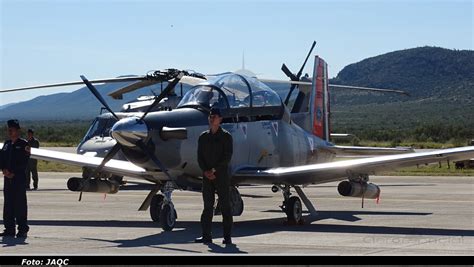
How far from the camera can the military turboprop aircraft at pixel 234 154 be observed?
17.3 m

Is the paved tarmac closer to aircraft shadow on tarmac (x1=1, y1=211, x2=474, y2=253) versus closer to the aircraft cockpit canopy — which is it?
aircraft shadow on tarmac (x1=1, y1=211, x2=474, y2=253)

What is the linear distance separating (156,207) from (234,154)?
1.74 meters

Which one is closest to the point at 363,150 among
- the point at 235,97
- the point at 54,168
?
the point at 235,97

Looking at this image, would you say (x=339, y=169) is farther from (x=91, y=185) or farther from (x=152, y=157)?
(x=91, y=185)

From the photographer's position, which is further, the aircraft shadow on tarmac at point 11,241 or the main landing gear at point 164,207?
the main landing gear at point 164,207

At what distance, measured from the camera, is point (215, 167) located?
15.0 m

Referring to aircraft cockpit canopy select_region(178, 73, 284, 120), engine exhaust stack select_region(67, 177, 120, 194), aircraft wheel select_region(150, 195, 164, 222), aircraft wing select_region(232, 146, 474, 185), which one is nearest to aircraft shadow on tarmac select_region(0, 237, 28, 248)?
engine exhaust stack select_region(67, 177, 120, 194)

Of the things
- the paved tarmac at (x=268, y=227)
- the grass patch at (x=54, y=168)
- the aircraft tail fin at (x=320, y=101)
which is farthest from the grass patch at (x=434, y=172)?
the grass patch at (x=54, y=168)

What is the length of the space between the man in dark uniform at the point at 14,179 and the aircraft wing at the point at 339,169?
14.2 feet

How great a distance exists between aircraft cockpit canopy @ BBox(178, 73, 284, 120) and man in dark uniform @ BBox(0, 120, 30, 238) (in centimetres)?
335

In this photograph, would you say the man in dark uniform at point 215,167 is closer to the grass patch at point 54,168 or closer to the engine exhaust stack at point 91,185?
the engine exhaust stack at point 91,185

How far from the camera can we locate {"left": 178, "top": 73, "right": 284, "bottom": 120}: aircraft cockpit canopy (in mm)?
18359

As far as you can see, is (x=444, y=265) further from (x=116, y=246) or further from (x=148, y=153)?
(x=148, y=153)

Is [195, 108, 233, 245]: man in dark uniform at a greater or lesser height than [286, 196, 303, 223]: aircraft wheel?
greater
